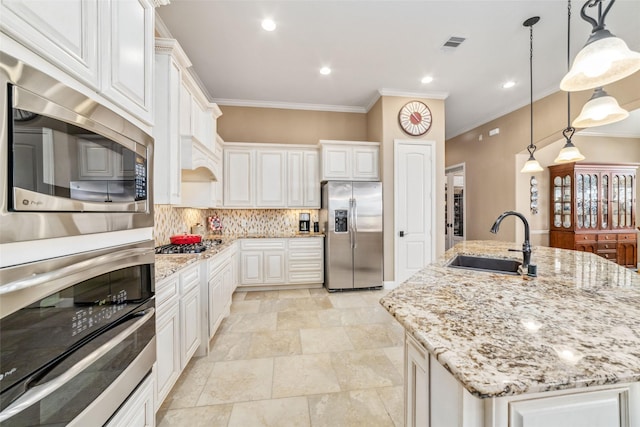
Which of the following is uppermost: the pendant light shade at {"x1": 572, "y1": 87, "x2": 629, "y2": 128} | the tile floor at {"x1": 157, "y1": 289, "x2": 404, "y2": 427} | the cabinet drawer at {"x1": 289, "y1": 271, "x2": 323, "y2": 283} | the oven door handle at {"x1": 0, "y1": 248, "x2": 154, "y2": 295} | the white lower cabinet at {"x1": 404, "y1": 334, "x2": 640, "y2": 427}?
the pendant light shade at {"x1": 572, "y1": 87, "x2": 629, "y2": 128}

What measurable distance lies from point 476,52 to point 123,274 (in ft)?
13.1

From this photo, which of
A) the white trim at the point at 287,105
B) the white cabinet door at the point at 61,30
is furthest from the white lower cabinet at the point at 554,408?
the white trim at the point at 287,105

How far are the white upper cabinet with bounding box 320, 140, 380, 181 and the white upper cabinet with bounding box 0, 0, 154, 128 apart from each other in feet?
10.00

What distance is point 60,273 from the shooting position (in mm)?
726

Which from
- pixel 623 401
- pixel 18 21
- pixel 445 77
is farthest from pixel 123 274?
pixel 445 77

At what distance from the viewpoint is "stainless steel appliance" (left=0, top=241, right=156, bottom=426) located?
61 centimetres

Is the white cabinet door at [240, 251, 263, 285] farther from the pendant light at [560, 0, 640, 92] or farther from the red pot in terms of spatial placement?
the pendant light at [560, 0, 640, 92]

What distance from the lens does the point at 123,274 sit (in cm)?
103

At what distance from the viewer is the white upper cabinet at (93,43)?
0.67 metres

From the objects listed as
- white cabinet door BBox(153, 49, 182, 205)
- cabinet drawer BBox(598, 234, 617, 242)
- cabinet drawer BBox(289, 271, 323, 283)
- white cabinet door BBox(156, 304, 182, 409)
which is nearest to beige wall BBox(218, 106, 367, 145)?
cabinet drawer BBox(289, 271, 323, 283)

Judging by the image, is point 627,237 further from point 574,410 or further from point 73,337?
point 73,337

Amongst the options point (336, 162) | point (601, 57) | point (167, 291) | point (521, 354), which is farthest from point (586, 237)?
point (167, 291)

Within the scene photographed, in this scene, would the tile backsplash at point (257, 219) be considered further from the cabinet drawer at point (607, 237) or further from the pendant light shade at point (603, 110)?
the cabinet drawer at point (607, 237)

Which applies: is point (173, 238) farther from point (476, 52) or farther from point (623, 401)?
point (476, 52)
